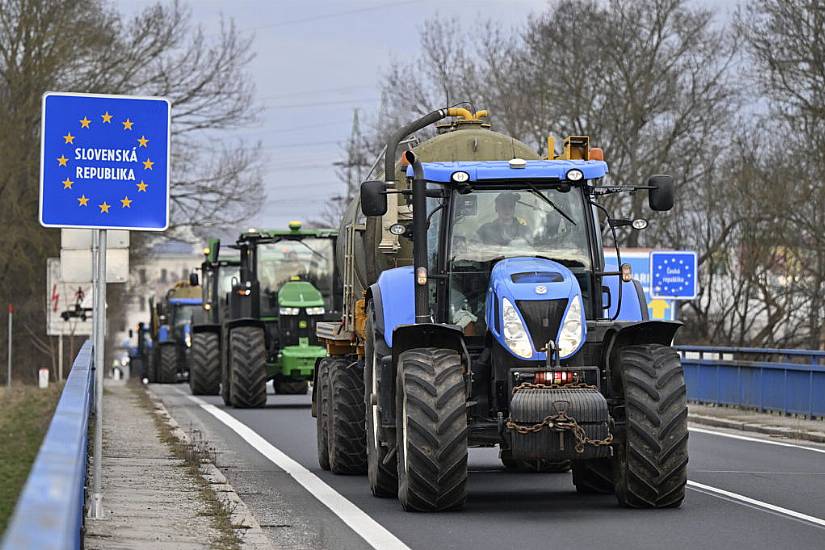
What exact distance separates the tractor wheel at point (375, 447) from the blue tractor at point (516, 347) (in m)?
0.02

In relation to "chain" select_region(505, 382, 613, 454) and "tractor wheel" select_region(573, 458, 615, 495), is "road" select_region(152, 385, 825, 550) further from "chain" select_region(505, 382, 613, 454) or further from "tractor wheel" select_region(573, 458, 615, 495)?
"chain" select_region(505, 382, 613, 454)

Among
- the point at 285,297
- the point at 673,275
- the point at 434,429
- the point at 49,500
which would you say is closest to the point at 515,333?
the point at 434,429

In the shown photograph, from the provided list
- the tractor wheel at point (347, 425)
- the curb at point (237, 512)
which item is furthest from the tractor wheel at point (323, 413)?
the curb at point (237, 512)

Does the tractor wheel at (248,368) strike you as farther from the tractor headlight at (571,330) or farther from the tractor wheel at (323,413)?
the tractor headlight at (571,330)

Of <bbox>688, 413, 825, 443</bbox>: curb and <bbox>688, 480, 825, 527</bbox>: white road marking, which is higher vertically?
<bbox>688, 413, 825, 443</bbox>: curb

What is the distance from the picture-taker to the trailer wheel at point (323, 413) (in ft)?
52.2

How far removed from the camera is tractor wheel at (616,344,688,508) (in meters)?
11.5

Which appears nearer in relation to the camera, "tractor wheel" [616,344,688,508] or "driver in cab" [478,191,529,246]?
"tractor wheel" [616,344,688,508]

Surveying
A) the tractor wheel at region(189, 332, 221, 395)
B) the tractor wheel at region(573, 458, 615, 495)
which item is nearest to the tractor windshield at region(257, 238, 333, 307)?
the tractor wheel at region(189, 332, 221, 395)

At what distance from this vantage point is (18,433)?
2162 cm

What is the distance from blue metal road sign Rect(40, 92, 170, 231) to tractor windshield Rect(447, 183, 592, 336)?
2262mm

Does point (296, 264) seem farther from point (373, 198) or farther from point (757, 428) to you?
point (373, 198)

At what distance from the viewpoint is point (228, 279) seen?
33.6 metres

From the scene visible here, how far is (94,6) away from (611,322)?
37128mm
